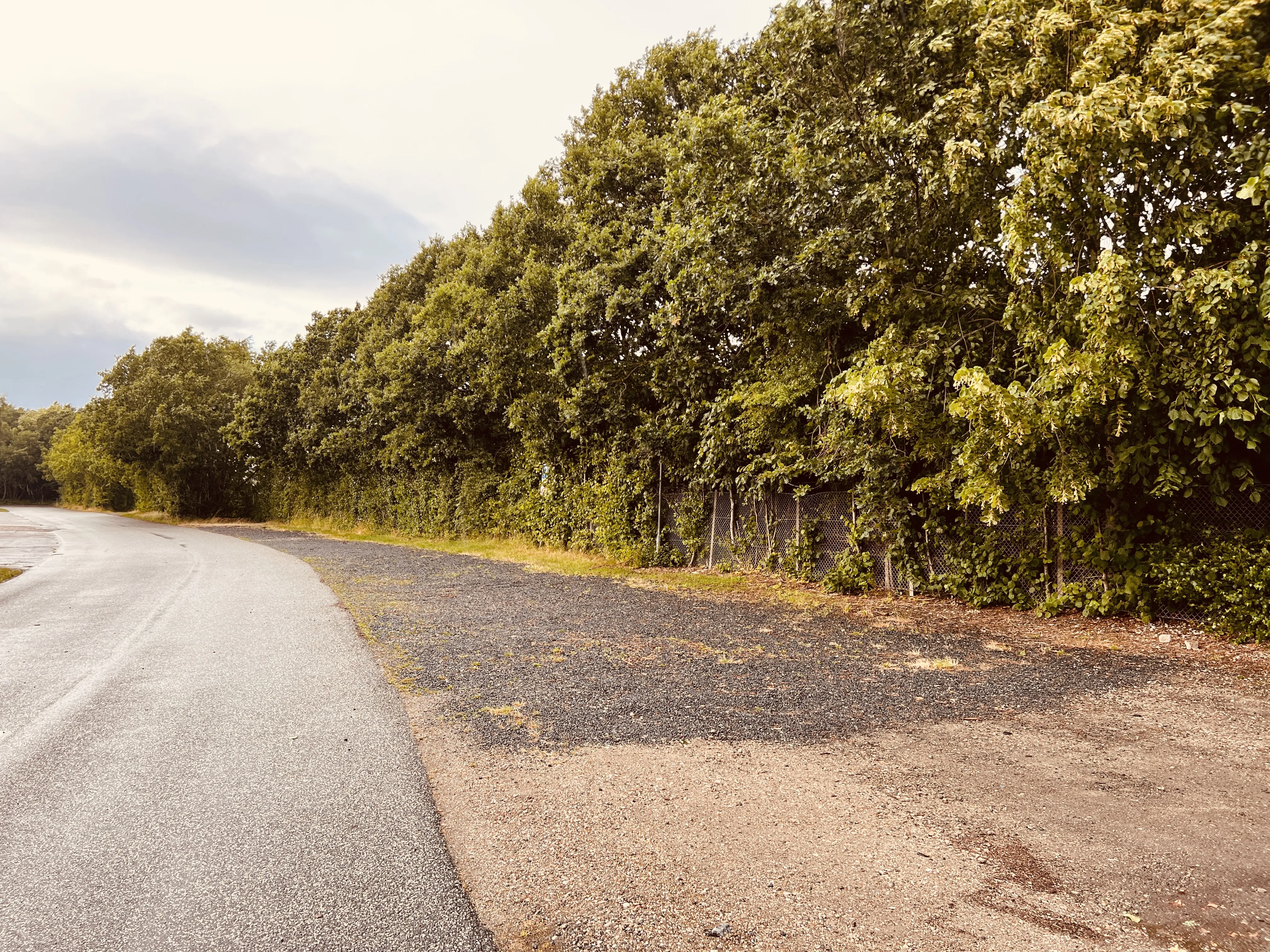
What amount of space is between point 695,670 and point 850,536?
554 cm

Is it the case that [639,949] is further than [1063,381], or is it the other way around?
[1063,381]

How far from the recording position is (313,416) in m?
29.9

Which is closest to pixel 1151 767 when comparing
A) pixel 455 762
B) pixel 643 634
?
pixel 455 762

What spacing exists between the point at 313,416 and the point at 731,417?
2312 centimetres

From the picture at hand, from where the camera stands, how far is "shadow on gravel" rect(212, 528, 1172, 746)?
5406 mm

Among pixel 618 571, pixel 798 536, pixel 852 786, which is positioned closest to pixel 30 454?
pixel 618 571

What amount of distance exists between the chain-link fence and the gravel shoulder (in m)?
1.04

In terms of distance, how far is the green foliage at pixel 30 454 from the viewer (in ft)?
266

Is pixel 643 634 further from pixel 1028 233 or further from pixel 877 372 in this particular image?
pixel 1028 233

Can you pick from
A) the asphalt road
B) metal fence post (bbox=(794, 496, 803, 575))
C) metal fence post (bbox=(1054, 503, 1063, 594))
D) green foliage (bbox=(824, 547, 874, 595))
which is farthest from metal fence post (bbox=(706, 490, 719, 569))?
the asphalt road

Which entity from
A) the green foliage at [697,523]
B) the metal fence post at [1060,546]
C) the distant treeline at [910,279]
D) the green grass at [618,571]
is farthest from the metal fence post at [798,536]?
the metal fence post at [1060,546]

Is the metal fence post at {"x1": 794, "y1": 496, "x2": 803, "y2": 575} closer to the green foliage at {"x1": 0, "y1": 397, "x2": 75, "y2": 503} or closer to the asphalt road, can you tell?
the asphalt road

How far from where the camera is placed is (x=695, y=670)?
693 cm

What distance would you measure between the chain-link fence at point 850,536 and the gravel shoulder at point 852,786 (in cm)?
104
